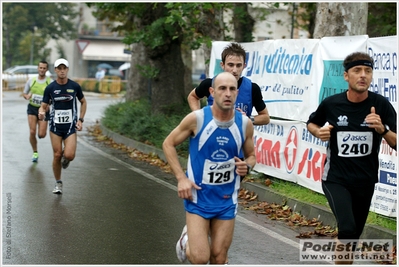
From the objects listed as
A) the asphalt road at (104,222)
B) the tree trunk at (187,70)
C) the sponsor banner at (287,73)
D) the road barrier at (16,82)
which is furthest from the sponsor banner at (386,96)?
the road barrier at (16,82)

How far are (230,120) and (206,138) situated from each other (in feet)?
0.76

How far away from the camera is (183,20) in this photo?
17.3 meters

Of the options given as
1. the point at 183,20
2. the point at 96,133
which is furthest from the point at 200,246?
the point at 96,133

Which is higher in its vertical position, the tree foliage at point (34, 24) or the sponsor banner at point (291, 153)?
the tree foliage at point (34, 24)

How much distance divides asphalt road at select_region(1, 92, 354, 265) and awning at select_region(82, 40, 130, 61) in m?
65.6

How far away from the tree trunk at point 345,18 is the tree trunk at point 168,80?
877 centimetres

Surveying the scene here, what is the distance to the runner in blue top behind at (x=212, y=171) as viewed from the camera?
6.22 m

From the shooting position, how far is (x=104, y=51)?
268 ft

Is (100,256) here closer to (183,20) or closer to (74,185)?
(74,185)

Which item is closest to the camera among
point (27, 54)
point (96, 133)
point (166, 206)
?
point (166, 206)

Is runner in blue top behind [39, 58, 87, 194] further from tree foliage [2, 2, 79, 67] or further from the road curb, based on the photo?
tree foliage [2, 2, 79, 67]

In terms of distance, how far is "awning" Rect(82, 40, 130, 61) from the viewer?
263 ft

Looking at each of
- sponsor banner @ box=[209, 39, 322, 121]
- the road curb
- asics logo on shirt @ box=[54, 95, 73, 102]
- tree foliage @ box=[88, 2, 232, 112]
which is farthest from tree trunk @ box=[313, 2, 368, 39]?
tree foliage @ box=[88, 2, 232, 112]

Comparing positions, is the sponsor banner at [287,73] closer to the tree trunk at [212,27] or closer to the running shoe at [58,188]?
the running shoe at [58,188]
